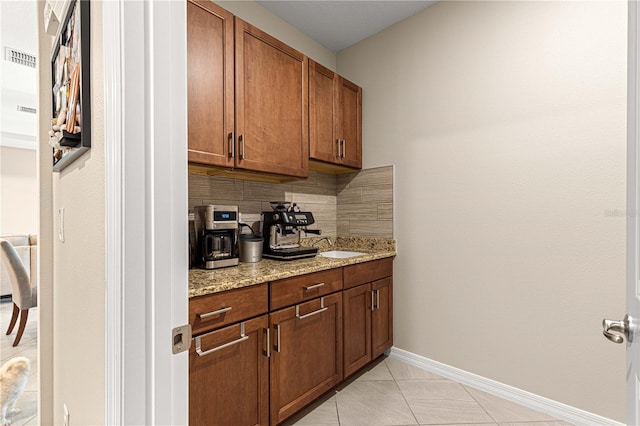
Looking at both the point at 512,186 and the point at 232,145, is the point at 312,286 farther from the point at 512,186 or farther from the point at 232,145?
the point at 512,186

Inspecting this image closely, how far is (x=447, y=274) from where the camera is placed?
2334 millimetres

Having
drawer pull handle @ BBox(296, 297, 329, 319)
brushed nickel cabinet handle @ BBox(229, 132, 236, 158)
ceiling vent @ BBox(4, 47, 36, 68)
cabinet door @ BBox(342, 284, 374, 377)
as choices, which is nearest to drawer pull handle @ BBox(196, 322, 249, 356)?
drawer pull handle @ BBox(296, 297, 329, 319)

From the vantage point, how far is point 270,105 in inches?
80.0

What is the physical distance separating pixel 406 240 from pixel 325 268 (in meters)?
0.93

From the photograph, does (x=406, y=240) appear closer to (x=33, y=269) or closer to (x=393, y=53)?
(x=393, y=53)

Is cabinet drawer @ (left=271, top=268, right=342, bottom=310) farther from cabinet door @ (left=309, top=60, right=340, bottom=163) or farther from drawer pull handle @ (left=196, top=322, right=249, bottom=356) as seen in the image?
cabinet door @ (left=309, top=60, right=340, bottom=163)

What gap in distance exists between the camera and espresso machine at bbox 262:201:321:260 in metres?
2.13

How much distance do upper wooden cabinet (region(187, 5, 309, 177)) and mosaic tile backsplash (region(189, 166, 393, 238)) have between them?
1.16 ft

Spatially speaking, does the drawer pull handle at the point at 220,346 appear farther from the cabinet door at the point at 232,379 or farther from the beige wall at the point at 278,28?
the beige wall at the point at 278,28

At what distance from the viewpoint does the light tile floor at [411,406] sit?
71.7 inches

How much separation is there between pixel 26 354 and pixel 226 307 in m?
2.53

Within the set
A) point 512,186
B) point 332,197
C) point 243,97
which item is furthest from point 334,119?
point 512,186

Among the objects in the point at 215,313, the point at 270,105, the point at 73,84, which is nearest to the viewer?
the point at 73,84

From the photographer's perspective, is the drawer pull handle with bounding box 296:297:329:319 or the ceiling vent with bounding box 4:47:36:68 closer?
the drawer pull handle with bounding box 296:297:329:319
